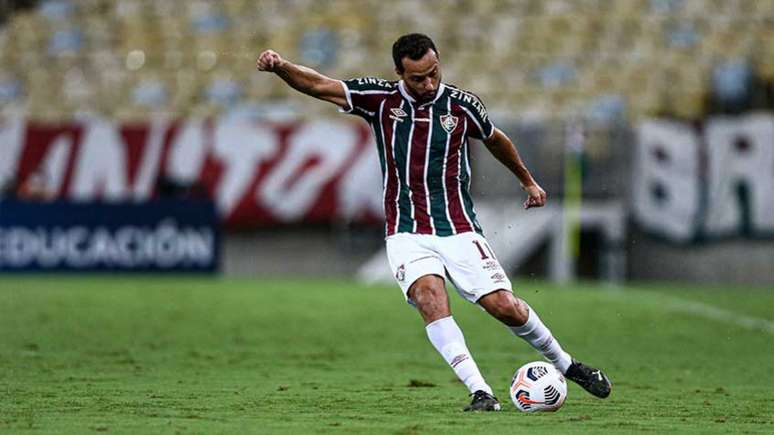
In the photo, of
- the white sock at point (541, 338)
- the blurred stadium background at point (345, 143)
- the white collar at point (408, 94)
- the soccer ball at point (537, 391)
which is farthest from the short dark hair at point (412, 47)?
the blurred stadium background at point (345, 143)

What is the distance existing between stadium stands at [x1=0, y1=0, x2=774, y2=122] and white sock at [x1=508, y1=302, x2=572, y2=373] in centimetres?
1802

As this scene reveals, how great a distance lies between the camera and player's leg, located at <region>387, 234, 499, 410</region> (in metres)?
8.46

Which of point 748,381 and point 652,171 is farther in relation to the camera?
point 652,171

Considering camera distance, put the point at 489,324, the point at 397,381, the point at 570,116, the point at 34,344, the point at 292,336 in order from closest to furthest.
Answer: the point at 397,381, the point at 34,344, the point at 292,336, the point at 489,324, the point at 570,116

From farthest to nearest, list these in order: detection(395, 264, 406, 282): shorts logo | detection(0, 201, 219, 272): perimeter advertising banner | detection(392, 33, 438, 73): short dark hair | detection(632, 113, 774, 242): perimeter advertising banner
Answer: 1. detection(632, 113, 774, 242): perimeter advertising banner
2. detection(0, 201, 219, 272): perimeter advertising banner
3. detection(395, 264, 406, 282): shorts logo
4. detection(392, 33, 438, 73): short dark hair

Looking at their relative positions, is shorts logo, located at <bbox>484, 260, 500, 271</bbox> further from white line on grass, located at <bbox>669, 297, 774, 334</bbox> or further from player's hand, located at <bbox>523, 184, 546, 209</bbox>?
white line on grass, located at <bbox>669, 297, 774, 334</bbox>

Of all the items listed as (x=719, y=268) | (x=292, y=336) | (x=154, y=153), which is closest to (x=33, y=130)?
(x=154, y=153)

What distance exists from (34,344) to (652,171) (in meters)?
15.8

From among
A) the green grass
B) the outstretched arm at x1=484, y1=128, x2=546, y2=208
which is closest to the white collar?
the outstretched arm at x1=484, y1=128, x2=546, y2=208

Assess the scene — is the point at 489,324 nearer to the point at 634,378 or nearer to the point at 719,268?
the point at 634,378

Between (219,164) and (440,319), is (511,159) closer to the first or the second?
(440,319)

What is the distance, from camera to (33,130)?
2720cm

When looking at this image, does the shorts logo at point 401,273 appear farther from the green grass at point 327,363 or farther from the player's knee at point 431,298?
the green grass at point 327,363

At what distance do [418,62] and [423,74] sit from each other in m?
0.07
